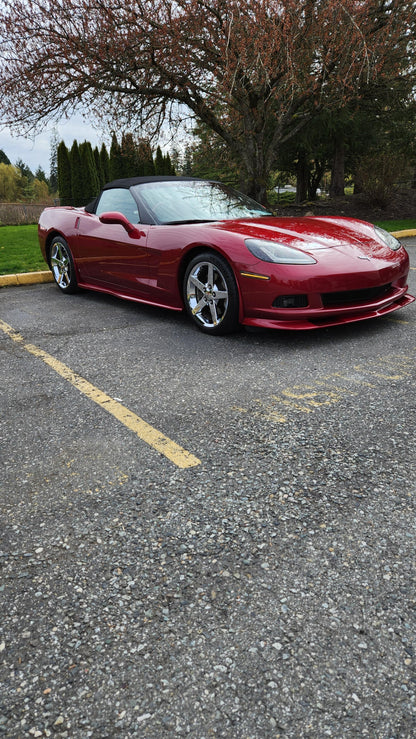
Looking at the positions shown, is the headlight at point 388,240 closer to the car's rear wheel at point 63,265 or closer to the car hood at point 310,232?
the car hood at point 310,232

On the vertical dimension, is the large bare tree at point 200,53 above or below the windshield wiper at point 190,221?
above

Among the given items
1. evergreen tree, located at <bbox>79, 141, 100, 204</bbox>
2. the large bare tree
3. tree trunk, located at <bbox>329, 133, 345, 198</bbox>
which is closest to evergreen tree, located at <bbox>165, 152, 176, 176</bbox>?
evergreen tree, located at <bbox>79, 141, 100, 204</bbox>

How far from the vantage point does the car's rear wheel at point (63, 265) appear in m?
5.87

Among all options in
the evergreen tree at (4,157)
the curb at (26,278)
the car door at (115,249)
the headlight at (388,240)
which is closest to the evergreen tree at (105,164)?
the curb at (26,278)

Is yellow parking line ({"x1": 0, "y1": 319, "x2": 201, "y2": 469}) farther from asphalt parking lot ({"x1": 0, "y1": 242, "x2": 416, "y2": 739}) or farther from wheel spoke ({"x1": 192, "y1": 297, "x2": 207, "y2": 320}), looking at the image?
wheel spoke ({"x1": 192, "y1": 297, "x2": 207, "y2": 320})

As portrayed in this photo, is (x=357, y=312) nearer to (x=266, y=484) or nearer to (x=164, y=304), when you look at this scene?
(x=164, y=304)

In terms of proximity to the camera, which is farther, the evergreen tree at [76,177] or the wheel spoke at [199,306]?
the evergreen tree at [76,177]

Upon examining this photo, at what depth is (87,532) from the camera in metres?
1.86

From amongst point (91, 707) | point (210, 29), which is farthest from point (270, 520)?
point (210, 29)

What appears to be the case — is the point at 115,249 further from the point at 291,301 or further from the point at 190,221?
the point at 291,301

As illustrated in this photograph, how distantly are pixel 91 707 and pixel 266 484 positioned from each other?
1058mm

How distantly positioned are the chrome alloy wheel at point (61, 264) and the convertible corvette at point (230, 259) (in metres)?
0.39

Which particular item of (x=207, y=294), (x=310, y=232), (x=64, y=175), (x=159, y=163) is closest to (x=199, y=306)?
(x=207, y=294)

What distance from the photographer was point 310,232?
4277 millimetres
